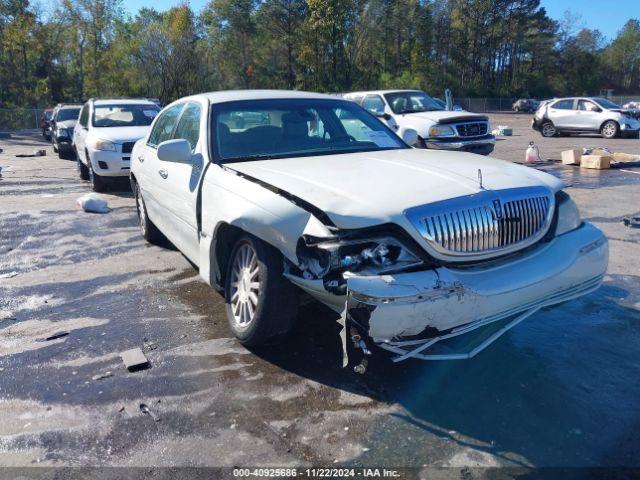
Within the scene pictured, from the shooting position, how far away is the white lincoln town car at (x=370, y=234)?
3059mm

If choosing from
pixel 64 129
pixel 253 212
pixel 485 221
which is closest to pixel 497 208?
pixel 485 221

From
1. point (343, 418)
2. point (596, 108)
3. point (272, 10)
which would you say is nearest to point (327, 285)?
point (343, 418)

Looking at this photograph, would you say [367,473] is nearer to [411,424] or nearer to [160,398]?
[411,424]

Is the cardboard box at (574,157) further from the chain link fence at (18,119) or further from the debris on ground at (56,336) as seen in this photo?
the chain link fence at (18,119)

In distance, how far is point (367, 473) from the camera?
8.92 feet

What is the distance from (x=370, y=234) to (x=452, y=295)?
54 cm

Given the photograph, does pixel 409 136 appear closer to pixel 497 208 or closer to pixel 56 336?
pixel 497 208

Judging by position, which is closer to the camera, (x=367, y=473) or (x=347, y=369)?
(x=367, y=473)

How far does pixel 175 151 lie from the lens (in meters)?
4.43

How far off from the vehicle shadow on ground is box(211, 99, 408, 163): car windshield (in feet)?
4.44

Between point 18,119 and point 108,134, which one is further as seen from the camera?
point 18,119

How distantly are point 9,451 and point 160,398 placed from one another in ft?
2.65

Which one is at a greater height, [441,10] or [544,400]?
[441,10]

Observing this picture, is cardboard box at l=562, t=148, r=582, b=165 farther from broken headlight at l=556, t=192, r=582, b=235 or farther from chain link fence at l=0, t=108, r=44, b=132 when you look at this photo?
chain link fence at l=0, t=108, r=44, b=132
